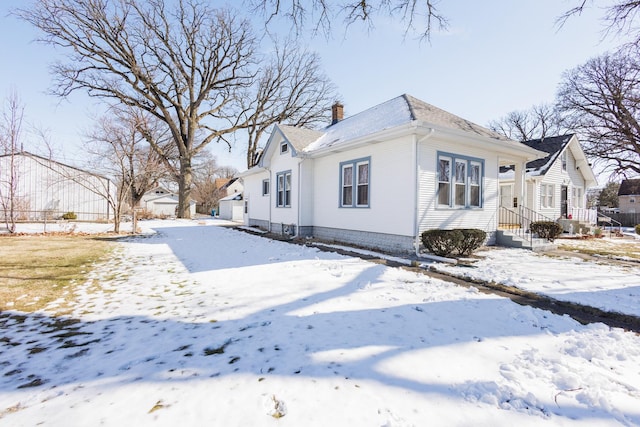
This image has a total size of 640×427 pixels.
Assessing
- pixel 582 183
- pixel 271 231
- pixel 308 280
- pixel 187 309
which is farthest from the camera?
pixel 582 183

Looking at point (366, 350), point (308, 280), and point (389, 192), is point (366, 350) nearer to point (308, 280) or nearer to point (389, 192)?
point (308, 280)

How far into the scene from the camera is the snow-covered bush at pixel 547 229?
11.0 meters

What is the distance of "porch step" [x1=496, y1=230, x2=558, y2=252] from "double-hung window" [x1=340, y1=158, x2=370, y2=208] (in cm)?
522

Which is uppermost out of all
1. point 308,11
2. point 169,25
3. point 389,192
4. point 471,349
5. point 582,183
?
point 169,25

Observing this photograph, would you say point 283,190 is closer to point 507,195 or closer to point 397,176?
point 397,176

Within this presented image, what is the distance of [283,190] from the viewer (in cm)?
1466

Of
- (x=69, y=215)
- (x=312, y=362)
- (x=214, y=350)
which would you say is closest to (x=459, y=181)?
(x=312, y=362)

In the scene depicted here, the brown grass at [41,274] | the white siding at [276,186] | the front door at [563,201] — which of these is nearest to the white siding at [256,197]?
the white siding at [276,186]

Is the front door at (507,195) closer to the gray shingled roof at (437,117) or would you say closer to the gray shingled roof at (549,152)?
the gray shingled roof at (549,152)

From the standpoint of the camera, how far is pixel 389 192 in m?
9.49

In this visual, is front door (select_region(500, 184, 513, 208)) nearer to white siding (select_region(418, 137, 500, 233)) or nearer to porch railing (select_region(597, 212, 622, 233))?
porch railing (select_region(597, 212, 622, 233))

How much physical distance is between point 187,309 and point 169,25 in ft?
99.1

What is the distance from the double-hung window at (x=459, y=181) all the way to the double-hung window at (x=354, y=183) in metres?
2.42

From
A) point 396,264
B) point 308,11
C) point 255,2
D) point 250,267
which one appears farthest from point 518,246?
point 255,2
